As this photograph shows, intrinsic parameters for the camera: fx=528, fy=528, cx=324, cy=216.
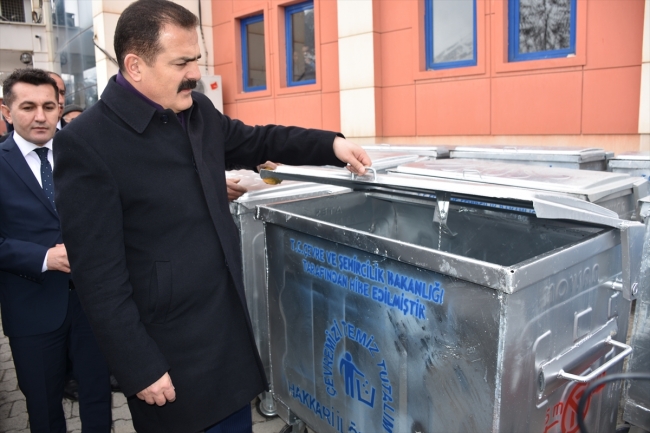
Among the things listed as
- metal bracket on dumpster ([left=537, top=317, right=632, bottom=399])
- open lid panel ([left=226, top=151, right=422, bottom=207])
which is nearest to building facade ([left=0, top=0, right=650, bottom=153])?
open lid panel ([left=226, top=151, right=422, bottom=207])

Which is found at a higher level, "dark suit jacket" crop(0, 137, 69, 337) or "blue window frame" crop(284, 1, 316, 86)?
"blue window frame" crop(284, 1, 316, 86)

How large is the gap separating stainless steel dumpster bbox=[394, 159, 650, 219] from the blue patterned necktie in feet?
5.36

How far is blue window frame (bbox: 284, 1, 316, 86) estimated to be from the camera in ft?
26.9

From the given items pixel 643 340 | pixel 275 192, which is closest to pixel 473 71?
pixel 275 192

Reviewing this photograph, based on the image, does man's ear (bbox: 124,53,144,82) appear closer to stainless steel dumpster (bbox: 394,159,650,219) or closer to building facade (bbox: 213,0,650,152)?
stainless steel dumpster (bbox: 394,159,650,219)

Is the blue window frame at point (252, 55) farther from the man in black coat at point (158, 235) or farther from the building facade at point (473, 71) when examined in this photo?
the man in black coat at point (158, 235)

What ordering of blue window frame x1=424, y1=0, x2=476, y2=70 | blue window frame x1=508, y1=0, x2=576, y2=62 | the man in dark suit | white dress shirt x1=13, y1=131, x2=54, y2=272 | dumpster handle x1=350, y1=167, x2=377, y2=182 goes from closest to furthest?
dumpster handle x1=350, y1=167, x2=377, y2=182
the man in dark suit
white dress shirt x1=13, y1=131, x2=54, y2=272
blue window frame x1=508, y1=0, x2=576, y2=62
blue window frame x1=424, y1=0, x2=476, y2=70

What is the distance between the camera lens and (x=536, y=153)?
12.3 ft

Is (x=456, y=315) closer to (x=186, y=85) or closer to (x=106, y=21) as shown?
(x=186, y=85)

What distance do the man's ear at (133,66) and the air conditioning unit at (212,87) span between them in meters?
7.58

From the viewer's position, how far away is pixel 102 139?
1.61 metres

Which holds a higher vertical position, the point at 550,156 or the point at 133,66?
the point at 133,66

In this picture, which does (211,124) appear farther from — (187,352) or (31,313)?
(31,313)

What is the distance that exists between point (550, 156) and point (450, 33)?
319 cm
